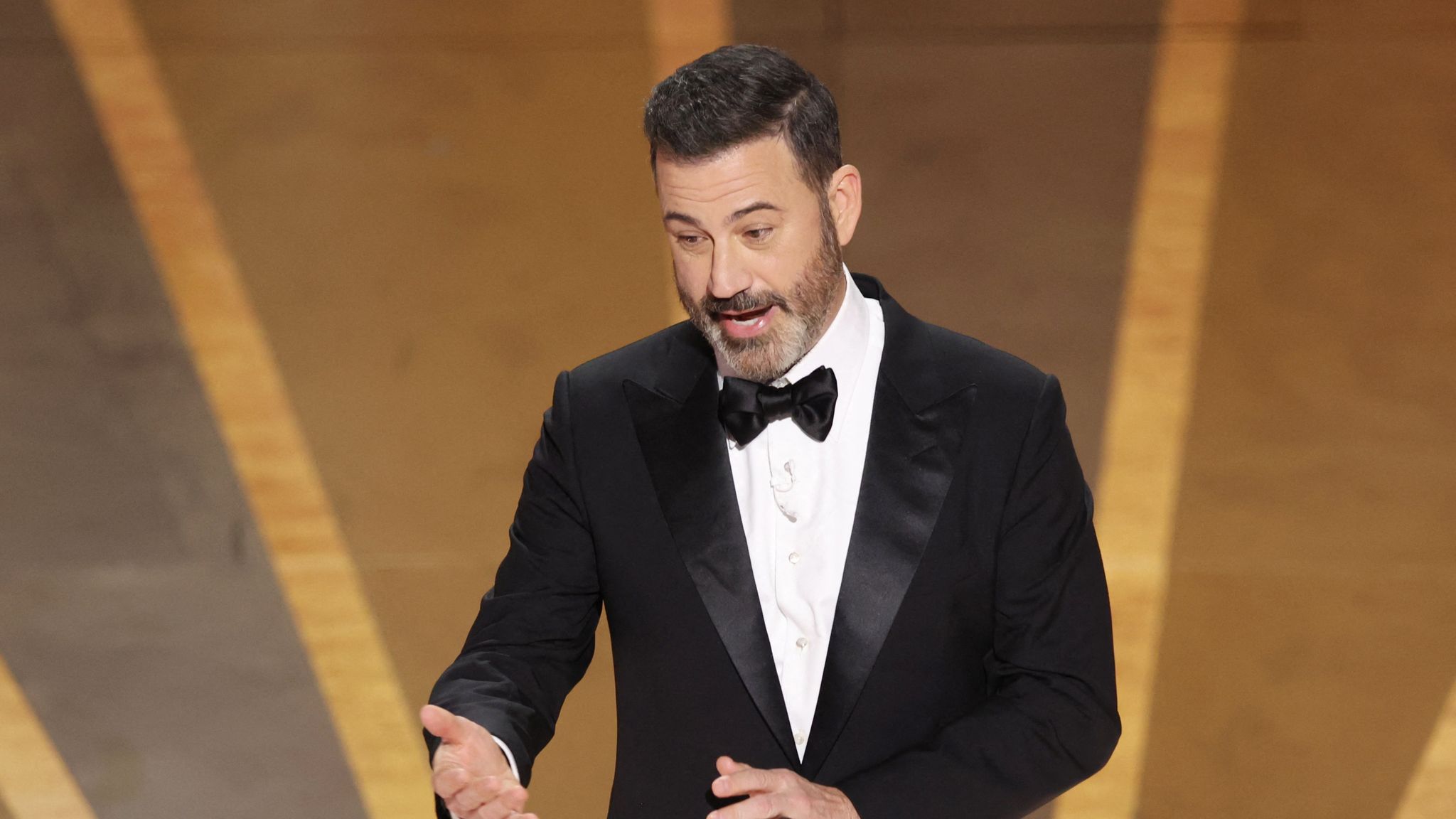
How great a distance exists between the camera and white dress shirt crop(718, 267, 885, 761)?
59.9 inches

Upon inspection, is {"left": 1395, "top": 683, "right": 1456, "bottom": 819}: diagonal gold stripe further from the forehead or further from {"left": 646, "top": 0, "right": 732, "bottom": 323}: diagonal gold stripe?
the forehead

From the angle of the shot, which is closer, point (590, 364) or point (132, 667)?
point (590, 364)

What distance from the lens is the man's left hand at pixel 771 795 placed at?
4.11ft

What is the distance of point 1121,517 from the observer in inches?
111

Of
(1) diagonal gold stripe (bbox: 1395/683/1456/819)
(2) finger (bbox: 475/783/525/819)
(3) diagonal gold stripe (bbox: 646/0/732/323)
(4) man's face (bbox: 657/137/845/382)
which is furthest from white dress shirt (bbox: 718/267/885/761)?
(1) diagonal gold stripe (bbox: 1395/683/1456/819)

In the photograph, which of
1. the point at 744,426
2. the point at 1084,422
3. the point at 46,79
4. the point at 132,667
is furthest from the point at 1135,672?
the point at 46,79

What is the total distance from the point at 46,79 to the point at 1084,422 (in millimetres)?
2248

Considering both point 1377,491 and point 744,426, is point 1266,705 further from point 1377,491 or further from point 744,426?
point 744,426

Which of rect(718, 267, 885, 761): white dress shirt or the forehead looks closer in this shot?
the forehead

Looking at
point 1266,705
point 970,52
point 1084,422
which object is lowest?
point 1266,705

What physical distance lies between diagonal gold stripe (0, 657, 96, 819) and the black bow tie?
2304mm

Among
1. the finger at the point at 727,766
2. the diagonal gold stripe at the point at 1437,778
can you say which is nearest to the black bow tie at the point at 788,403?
the finger at the point at 727,766

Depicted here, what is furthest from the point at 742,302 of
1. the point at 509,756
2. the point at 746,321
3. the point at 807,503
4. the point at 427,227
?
the point at 427,227

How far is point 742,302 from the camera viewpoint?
145 centimetres
